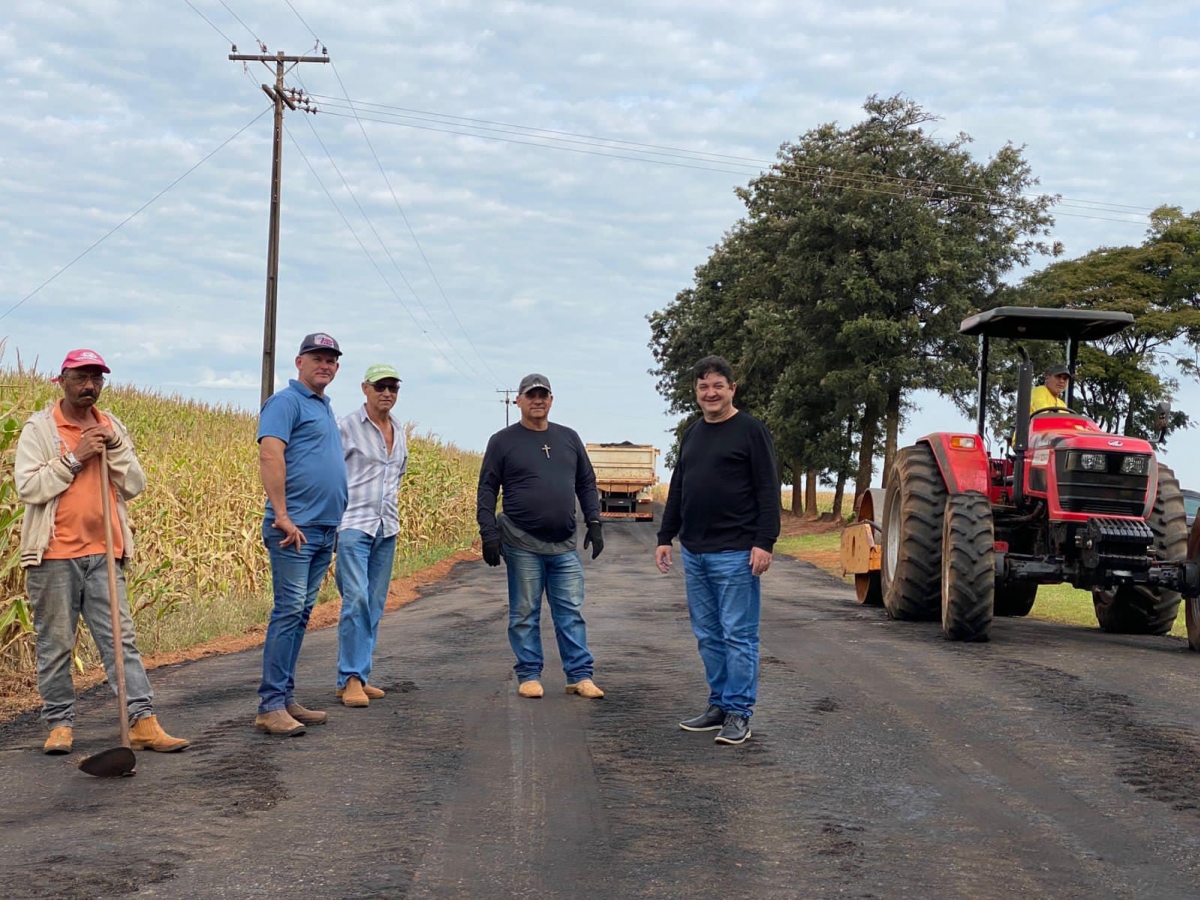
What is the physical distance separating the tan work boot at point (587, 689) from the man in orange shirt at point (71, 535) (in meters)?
2.63

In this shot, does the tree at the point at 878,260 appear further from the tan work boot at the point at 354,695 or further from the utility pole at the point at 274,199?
the tan work boot at the point at 354,695

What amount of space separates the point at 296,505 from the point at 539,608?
1.78m

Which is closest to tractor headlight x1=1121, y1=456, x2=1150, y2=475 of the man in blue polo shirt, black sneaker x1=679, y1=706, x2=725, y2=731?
black sneaker x1=679, y1=706, x2=725, y2=731

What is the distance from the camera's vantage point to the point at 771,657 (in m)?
10.4

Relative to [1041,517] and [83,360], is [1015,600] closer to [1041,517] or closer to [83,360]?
[1041,517]

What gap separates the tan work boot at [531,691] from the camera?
330 inches

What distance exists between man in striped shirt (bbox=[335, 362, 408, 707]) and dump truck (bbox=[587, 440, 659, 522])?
32.6m

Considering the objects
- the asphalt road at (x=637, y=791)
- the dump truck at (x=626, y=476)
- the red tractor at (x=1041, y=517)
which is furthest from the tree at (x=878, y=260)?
the asphalt road at (x=637, y=791)

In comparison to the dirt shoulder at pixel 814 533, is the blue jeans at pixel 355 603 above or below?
above

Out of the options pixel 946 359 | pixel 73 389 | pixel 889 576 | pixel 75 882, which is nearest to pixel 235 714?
pixel 73 389

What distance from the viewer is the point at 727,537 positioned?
7.37 metres

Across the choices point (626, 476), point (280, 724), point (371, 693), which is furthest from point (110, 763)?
point (626, 476)

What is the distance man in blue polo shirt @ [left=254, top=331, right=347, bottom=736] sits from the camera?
7.24 meters

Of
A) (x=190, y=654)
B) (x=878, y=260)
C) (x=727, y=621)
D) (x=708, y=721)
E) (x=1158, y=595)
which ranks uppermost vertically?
(x=878, y=260)
